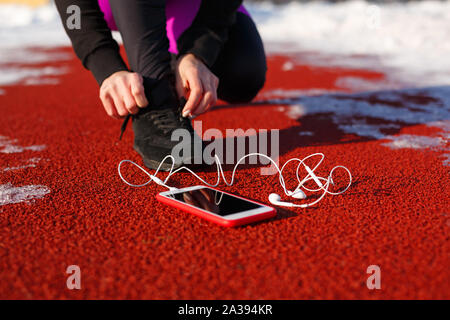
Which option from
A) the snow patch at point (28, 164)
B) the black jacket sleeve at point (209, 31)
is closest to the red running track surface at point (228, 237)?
the snow patch at point (28, 164)

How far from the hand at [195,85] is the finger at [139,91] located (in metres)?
0.14

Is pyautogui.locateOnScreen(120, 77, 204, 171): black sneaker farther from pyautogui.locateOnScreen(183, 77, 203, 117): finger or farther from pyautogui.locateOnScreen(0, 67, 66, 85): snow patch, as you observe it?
pyautogui.locateOnScreen(0, 67, 66, 85): snow patch

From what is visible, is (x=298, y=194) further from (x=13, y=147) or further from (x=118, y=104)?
(x=13, y=147)

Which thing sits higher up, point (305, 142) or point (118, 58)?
point (118, 58)

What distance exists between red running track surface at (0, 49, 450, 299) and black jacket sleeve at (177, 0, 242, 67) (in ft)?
1.61

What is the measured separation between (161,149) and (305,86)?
1.96 meters

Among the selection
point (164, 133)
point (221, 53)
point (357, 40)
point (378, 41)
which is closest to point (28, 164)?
point (164, 133)

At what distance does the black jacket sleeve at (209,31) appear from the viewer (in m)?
1.62

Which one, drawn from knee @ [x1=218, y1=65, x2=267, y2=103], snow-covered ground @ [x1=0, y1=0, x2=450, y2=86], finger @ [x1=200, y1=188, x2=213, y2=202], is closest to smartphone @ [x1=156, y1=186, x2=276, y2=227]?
finger @ [x1=200, y1=188, x2=213, y2=202]

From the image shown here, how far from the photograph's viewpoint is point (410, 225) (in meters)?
1.00

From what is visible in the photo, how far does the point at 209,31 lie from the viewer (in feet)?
5.68

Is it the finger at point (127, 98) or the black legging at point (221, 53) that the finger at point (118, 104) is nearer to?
the finger at point (127, 98)
